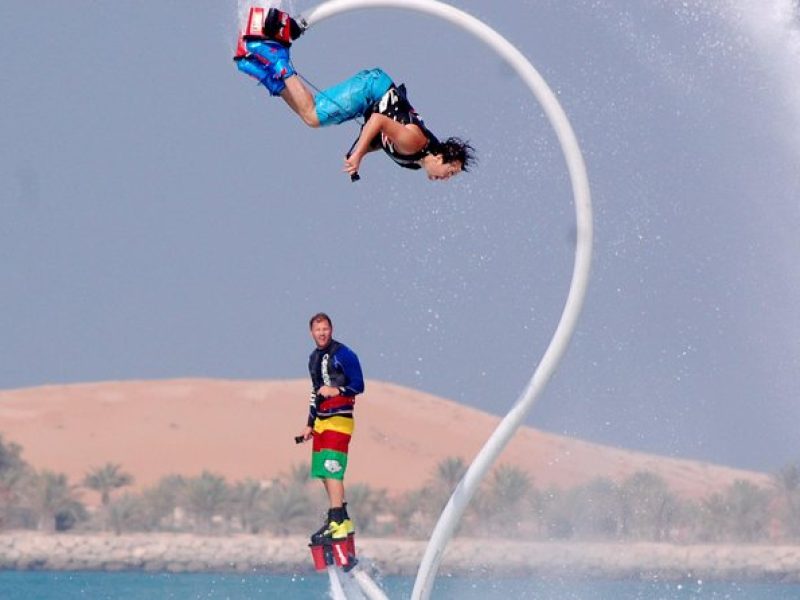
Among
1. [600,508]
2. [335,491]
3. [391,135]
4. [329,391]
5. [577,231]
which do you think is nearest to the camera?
[391,135]

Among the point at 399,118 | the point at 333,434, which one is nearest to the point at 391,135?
the point at 399,118

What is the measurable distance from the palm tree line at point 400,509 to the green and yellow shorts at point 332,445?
175ft

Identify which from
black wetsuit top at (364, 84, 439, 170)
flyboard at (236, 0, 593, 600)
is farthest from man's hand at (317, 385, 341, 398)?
black wetsuit top at (364, 84, 439, 170)

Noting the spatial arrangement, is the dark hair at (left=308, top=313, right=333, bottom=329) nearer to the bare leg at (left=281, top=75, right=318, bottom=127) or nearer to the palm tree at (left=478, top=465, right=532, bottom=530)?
the bare leg at (left=281, top=75, right=318, bottom=127)

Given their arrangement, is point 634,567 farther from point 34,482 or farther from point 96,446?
point 96,446

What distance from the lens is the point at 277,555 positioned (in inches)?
3374

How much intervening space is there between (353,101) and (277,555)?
6687 cm

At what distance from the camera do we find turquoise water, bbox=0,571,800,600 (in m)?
56.2

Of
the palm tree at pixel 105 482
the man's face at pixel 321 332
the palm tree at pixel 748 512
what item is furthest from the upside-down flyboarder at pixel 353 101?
the palm tree at pixel 105 482

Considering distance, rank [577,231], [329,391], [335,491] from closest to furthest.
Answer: [577,231]
[329,391]
[335,491]

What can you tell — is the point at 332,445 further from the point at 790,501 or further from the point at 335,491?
the point at 790,501

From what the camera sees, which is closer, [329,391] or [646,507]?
[329,391]

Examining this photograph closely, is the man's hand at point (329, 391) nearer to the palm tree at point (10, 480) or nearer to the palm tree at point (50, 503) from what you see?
the palm tree at point (50, 503)

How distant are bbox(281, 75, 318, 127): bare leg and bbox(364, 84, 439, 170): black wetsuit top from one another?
506 millimetres
